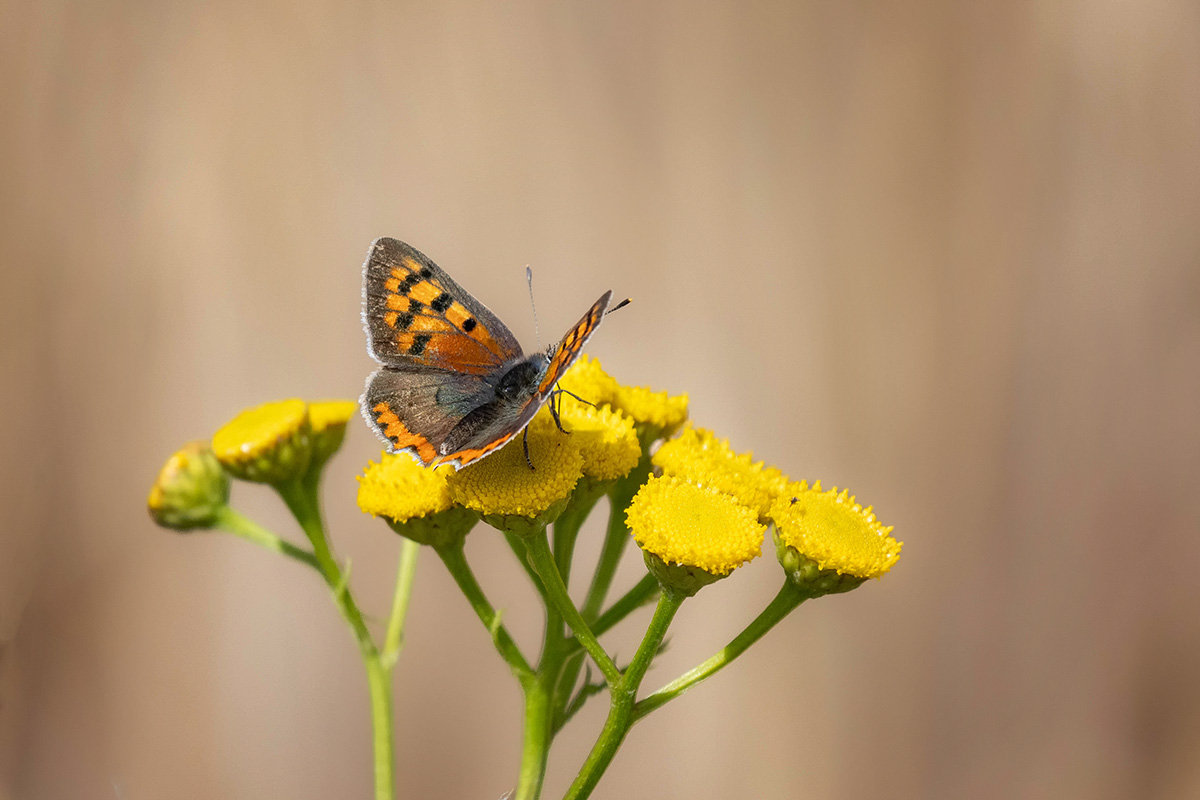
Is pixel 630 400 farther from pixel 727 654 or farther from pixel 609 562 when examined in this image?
pixel 727 654

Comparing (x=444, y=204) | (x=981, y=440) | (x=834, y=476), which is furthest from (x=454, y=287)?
(x=981, y=440)

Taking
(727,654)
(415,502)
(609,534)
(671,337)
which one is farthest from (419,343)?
(671,337)

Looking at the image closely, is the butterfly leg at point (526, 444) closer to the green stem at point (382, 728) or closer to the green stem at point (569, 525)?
the green stem at point (569, 525)

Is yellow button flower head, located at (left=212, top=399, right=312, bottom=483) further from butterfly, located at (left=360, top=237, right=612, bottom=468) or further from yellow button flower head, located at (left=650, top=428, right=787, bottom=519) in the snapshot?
yellow button flower head, located at (left=650, top=428, right=787, bottom=519)

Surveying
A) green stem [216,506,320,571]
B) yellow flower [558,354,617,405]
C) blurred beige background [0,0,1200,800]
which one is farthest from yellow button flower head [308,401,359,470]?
blurred beige background [0,0,1200,800]

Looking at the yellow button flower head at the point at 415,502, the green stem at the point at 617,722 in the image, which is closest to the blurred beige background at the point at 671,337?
the yellow button flower head at the point at 415,502
